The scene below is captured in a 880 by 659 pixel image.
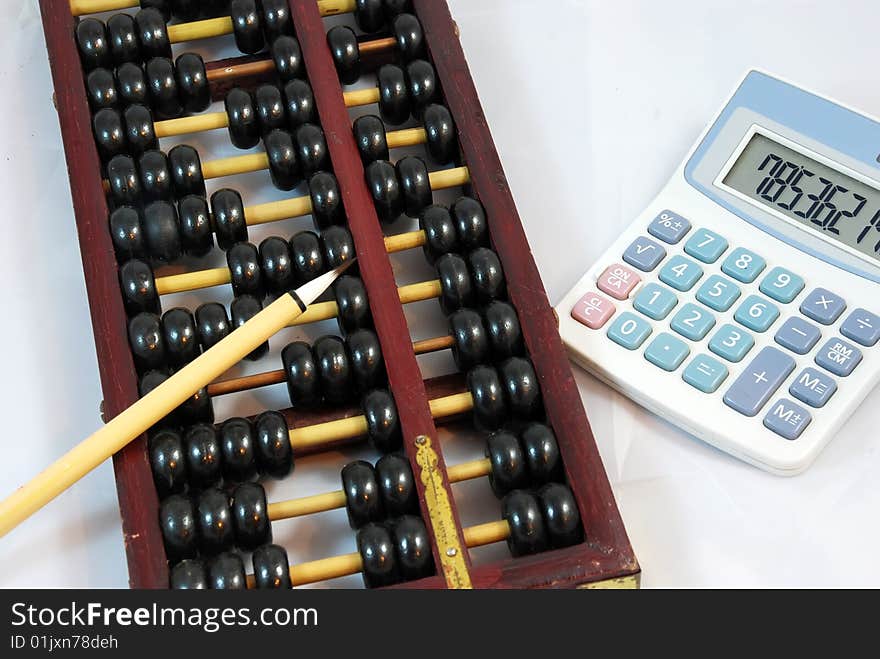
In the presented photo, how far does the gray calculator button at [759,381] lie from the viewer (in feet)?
2.75

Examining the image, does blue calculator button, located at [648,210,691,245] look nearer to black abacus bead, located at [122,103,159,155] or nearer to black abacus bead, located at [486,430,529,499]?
black abacus bead, located at [486,430,529,499]

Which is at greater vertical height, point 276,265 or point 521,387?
point 276,265

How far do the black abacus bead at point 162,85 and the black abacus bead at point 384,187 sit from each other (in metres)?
0.16

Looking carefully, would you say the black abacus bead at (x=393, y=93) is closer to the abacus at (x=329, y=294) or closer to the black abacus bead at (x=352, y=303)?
the abacus at (x=329, y=294)

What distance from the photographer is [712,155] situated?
3.12ft

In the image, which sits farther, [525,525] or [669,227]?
[669,227]

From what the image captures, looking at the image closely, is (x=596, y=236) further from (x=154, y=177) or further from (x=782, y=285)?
(x=154, y=177)

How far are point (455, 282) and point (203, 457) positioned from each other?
193 mm

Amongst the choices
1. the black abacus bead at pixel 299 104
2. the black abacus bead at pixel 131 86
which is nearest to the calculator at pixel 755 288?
the black abacus bead at pixel 299 104

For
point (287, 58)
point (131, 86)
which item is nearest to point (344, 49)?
point (287, 58)

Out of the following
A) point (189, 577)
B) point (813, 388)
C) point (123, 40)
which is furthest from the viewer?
point (123, 40)

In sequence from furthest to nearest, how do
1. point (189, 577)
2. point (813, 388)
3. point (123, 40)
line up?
point (123, 40)
point (813, 388)
point (189, 577)

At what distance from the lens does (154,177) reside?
878 millimetres

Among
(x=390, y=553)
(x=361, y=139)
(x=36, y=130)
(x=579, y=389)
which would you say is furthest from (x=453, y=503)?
(x=36, y=130)
